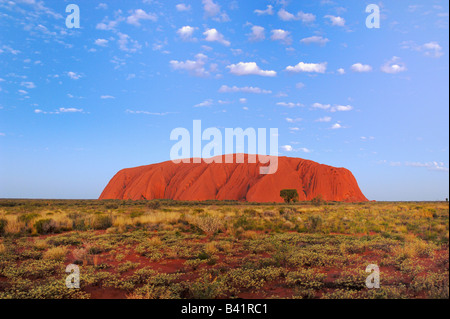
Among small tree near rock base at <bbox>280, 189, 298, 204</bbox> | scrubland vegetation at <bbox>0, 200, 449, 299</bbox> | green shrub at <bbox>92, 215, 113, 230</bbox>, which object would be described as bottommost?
small tree near rock base at <bbox>280, 189, 298, 204</bbox>

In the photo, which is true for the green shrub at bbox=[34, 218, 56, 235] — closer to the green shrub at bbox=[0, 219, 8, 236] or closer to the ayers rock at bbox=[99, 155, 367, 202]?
the green shrub at bbox=[0, 219, 8, 236]

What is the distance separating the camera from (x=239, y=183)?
82.8 m

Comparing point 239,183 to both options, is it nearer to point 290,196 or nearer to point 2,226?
point 290,196

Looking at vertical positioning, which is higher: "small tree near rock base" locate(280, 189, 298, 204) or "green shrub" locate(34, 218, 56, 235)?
"green shrub" locate(34, 218, 56, 235)

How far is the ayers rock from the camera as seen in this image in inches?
3140

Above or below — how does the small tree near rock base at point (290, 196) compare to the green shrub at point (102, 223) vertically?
below

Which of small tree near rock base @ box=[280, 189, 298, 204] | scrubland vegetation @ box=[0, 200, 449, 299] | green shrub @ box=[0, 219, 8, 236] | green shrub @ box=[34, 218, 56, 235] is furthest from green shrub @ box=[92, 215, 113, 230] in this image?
small tree near rock base @ box=[280, 189, 298, 204]

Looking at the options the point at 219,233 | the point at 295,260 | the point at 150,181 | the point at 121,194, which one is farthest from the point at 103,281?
the point at 121,194

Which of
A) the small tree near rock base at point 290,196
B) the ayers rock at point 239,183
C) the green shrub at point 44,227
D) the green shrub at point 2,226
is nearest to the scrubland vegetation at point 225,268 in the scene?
A: the green shrub at point 2,226

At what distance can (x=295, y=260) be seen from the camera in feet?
27.4

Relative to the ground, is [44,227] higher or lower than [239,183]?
lower

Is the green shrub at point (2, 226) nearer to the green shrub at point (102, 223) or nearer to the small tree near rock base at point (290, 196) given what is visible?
the green shrub at point (102, 223)

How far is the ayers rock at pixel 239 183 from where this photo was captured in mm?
79750

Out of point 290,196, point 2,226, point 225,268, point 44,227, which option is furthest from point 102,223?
point 290,196
